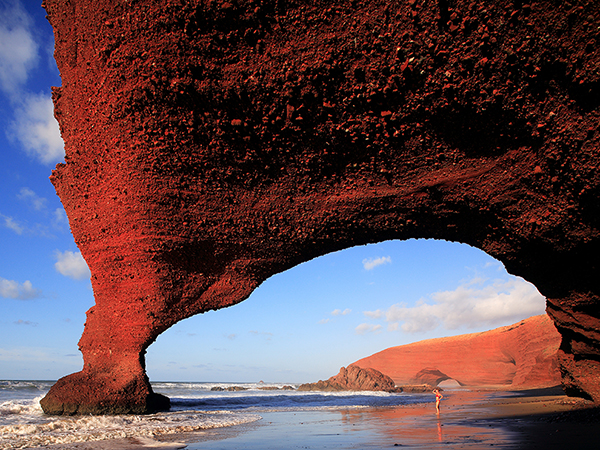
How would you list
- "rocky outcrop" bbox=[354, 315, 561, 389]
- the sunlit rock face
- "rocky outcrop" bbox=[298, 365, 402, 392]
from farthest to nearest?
"rocky outcrop" bbox=[298, 365, 402, 392], "rocky outcrop" bbox=[354, 315, 561, 389], the sunlit rock face

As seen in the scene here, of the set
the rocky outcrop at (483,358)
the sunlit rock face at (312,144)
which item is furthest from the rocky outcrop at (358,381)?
the sunlit rock face at (312,144)

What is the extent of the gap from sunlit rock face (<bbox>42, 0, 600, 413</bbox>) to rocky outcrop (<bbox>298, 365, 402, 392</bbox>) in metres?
21.8

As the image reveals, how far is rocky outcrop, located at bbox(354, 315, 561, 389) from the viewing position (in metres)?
27.2

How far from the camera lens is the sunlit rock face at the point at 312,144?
514cm

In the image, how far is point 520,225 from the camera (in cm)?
638

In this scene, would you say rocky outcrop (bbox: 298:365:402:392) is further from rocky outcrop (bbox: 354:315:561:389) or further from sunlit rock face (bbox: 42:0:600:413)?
sunlit rock face (bbox: 42:0:600:413)

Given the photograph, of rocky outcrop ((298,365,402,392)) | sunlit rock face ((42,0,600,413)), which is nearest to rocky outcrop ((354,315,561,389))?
rocky outcrop ((298,365,402,392))

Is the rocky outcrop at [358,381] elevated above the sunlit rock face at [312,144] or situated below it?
below

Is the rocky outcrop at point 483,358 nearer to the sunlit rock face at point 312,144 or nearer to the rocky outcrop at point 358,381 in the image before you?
the rocky outcrop at point 358,381

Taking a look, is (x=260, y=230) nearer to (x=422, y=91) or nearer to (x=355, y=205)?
(x=355, y=205)

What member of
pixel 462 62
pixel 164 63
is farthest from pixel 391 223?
pixel 164 63

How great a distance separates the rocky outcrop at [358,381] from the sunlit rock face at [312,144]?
21756mm

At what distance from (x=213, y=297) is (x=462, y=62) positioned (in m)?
6.91

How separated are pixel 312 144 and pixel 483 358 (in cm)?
3914
